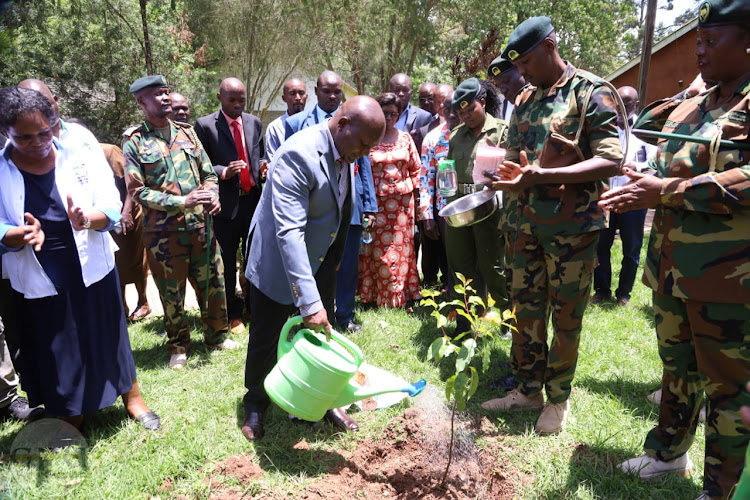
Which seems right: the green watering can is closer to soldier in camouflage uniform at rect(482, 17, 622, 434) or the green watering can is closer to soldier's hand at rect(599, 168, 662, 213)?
soldier in camouflage uniform at rect(482, 17, 622, 434)

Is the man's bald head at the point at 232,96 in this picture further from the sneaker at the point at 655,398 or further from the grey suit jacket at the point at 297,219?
the sneaker at the point at 655,398

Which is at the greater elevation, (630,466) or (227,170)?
(227,170)

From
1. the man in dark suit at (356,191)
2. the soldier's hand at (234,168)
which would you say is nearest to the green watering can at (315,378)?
the man in dark suit at (356,191)

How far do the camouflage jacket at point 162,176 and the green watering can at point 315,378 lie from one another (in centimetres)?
204

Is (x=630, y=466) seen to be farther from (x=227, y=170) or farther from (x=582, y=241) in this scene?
(x=227, y=170)

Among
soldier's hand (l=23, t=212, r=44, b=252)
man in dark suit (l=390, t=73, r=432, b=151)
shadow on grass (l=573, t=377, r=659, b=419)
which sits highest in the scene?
man in dark suit (l=390, t=73, r=432, b=151)

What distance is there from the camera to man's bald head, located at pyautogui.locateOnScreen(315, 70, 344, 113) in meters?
4.99

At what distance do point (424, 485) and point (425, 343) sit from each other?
1.99 meters

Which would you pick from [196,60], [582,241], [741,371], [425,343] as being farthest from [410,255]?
[196,60]

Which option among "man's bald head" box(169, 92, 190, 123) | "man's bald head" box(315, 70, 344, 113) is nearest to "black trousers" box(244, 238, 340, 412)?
"man's bald head" box(315, 70, 344, 113)

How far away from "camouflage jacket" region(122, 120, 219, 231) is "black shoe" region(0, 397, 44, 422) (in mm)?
1546

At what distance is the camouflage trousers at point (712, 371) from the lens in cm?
221

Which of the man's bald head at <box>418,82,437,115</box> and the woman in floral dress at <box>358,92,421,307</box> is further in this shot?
the man's bald head at <box>418,82,437,115</box>

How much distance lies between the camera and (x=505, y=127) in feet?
14.0
